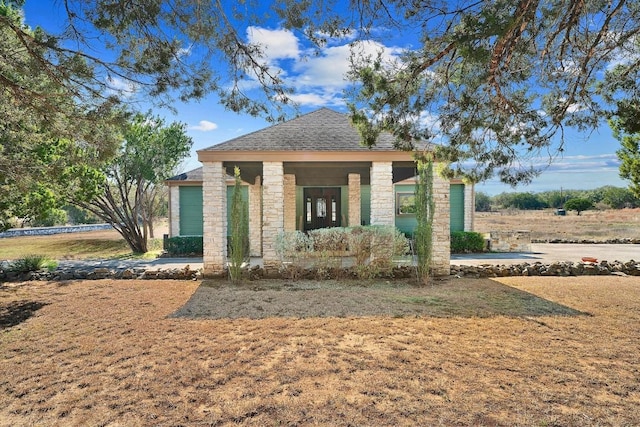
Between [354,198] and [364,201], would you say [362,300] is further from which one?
[364,201]

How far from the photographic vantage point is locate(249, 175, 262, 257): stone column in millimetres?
12461

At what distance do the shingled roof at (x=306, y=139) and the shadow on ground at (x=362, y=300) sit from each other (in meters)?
3.22

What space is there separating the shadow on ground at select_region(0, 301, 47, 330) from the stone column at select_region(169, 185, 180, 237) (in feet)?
27.1

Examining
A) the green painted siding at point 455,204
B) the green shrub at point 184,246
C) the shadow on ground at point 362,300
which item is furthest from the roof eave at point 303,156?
the green painted siding at point 455,204

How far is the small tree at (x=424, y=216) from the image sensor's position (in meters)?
7.89

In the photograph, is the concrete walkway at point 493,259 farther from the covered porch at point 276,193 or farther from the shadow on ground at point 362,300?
the shadow on ground at point 362,300

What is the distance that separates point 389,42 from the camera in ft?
17.0

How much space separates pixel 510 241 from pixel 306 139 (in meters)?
9.75

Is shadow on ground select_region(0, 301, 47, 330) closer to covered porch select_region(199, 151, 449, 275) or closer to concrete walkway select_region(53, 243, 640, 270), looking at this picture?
covered porch select_region(199, 151, 449, 275)

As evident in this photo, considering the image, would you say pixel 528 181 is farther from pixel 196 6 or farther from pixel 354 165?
pixel 196 6

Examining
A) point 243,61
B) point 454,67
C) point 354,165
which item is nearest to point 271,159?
point 354,165

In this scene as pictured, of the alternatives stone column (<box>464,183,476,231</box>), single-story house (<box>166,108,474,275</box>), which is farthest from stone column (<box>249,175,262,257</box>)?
stone column (<box>464,183,476,231</box>)

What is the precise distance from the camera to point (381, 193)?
29.7 ft

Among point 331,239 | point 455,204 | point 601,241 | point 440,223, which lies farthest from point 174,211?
point 601,241
